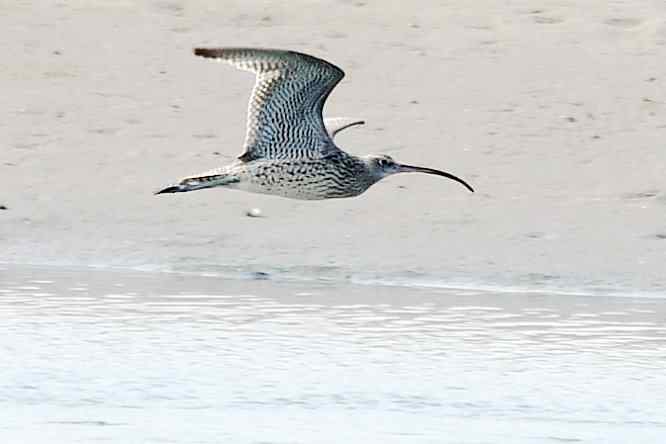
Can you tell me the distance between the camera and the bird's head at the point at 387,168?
1070cm

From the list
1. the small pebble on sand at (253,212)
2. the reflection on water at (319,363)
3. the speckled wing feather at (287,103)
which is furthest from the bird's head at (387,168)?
the reflection on water at (319,363)

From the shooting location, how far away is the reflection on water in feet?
25.1

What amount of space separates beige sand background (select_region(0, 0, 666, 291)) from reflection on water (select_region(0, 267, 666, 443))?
544mm

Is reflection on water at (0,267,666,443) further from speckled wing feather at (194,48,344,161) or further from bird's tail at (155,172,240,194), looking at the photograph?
speckled wing feather at (194,48,344,161)

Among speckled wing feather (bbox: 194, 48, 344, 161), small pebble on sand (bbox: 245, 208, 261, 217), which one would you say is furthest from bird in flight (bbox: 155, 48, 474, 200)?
small pebble on sand (bbox: 245, 208, 261, 217)

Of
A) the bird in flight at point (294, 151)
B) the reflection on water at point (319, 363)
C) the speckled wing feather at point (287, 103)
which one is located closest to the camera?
the reflection on water at point (319, 363)

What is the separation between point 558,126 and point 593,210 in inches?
46.9

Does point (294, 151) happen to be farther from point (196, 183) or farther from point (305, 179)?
point (196, 183)

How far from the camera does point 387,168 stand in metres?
10.7

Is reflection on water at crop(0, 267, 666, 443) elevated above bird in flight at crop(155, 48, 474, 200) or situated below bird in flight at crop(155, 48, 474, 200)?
below

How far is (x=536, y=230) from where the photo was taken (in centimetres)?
1065

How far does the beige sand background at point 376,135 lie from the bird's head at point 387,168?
0.25 m

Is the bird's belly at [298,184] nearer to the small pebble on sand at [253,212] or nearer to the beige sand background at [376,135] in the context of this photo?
the beige sand background at [376,135]

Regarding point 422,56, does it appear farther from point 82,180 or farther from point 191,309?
point 191,309
